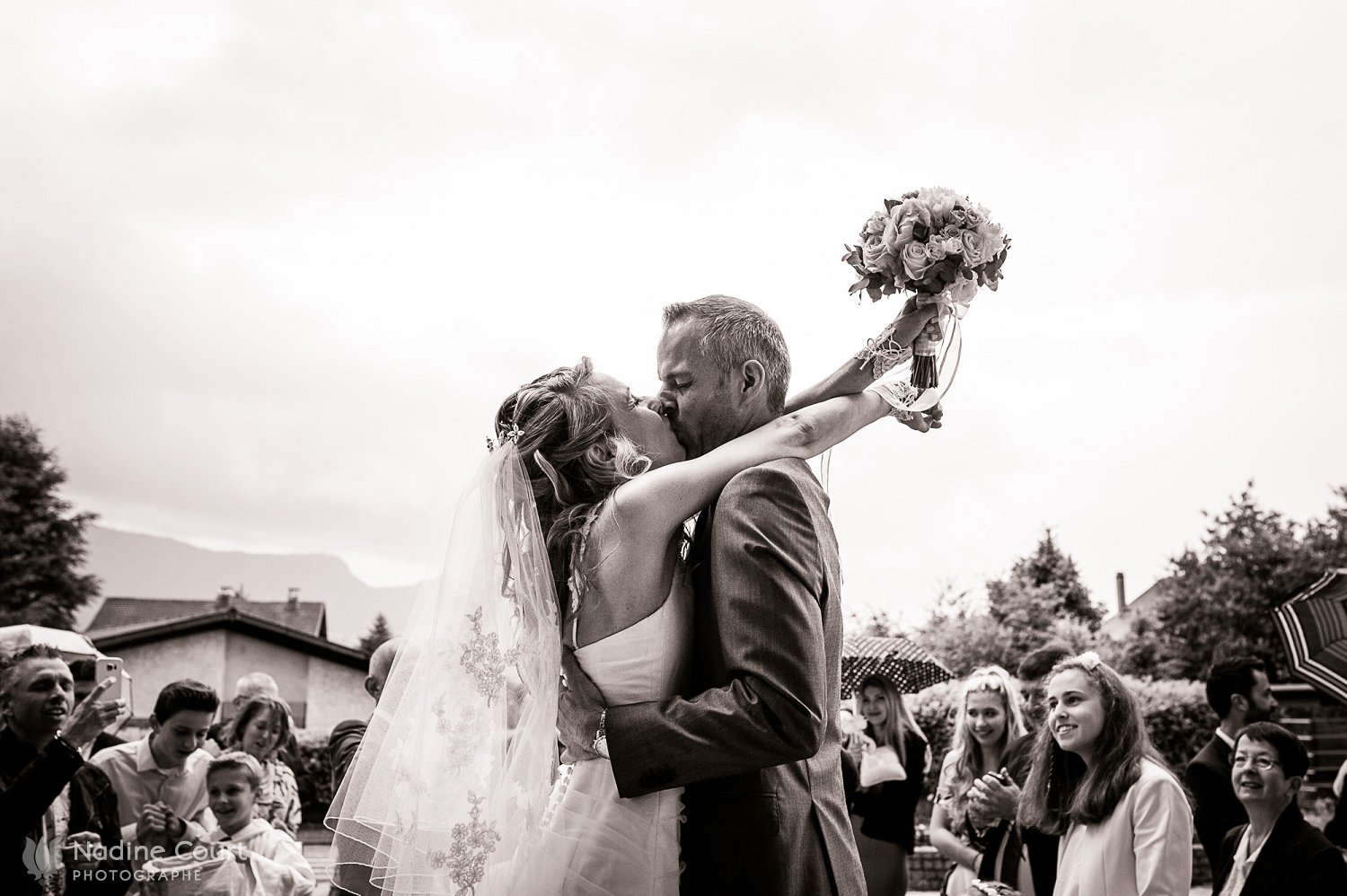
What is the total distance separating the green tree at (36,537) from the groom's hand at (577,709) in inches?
1901

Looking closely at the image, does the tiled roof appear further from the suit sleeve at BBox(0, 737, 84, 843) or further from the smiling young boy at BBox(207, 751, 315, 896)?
the suit sleeve at BBox(0, 737, 84, 843)

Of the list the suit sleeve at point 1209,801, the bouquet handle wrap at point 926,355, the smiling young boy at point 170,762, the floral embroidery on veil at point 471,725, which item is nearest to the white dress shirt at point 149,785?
the smiling young boy at point 170,762

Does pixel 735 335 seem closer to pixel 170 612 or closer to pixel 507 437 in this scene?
pixel 507 437

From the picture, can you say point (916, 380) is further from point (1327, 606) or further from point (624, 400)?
point (1327, 606)

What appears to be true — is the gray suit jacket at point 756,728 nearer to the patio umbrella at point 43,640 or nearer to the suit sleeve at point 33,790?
the suit sleeve at point 33,790

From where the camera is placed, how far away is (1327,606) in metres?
8.22

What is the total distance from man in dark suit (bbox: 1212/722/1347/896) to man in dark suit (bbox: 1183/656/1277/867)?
0.95 m

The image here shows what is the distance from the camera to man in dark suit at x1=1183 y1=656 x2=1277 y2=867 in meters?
6.92

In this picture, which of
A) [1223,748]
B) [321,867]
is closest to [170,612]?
[321,867]

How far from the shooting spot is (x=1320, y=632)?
8086 millimetres

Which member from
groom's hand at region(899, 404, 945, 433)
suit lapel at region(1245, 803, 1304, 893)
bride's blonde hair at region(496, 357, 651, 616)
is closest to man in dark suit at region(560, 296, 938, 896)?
bride's blonde hair at region(496, 357, 651, 616)

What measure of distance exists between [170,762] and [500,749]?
3958 mm

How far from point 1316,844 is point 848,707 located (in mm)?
4052

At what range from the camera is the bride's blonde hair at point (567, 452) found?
3.36m
